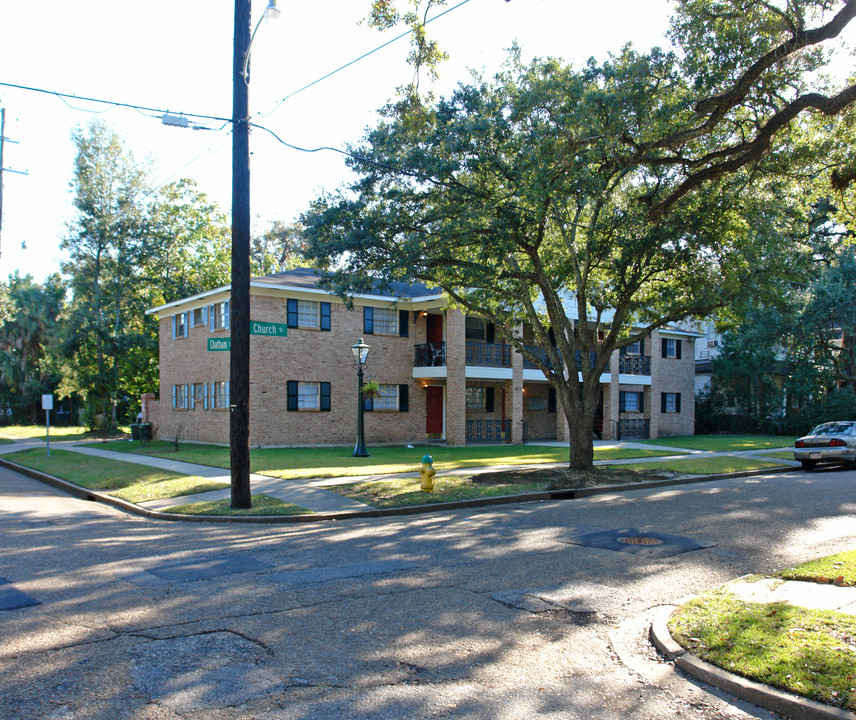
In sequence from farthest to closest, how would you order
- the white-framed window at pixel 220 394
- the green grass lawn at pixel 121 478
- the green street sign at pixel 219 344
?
the white-framed window at pixel 220 394 < the green grass lawn at pixel 121 478 < the green street sign at pixel 219 344

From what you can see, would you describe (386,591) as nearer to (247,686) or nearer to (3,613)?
(247,686)

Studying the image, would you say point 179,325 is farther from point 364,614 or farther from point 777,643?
point 777,643

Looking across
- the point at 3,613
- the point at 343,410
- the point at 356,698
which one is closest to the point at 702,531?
the point at 356,698

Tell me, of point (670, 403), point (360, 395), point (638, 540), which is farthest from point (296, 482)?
point (670, 403)

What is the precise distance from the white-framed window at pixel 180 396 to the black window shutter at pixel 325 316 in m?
7.59

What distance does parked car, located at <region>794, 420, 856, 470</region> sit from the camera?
67.2 ft

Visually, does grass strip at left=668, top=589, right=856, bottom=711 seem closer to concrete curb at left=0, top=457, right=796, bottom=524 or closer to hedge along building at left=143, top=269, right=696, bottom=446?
concrete curb at left=0, top=457, right=796, bottom=524

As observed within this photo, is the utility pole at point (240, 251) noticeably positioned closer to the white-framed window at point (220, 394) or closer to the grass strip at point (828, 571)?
the grass strip at point (828, 571)

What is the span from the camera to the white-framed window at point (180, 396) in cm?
3079

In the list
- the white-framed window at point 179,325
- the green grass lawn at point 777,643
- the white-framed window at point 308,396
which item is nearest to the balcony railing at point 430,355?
the white-framed window at point 308,396

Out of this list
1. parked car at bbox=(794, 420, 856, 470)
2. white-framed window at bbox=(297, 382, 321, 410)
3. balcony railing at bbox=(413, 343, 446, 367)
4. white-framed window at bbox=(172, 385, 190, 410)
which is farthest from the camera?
white-framed window at bbox=(172, 385, 190, 410)

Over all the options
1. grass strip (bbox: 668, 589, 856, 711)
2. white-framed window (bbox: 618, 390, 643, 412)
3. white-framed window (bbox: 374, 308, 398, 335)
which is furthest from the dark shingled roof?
grass strip (bbox: 668, 589, 856, 711)

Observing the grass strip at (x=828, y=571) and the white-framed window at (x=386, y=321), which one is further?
the white-framed window at (x=386, y=321)

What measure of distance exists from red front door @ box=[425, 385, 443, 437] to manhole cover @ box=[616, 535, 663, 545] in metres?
21.8
